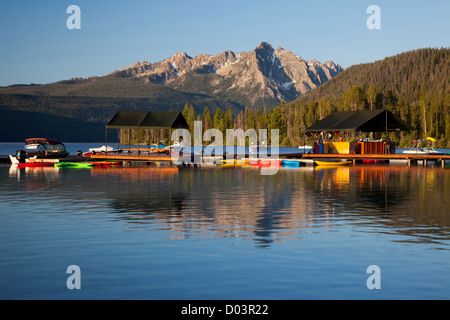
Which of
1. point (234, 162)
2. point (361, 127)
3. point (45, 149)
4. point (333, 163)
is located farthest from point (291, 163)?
point (45, 149)

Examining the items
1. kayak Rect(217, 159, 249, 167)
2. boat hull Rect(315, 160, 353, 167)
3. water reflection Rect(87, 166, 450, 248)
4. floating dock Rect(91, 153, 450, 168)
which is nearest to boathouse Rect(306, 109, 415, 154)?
floating dock Rect(91, 153, 450, 168)

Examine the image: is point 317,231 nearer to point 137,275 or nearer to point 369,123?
point 137,275

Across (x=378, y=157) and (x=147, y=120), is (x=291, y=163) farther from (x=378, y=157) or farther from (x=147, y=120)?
(x=147, y=120)

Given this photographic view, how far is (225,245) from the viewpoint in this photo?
55.5ft

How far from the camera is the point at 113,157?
72.9 meters

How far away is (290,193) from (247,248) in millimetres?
18339

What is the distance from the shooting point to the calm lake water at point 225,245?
11977mm

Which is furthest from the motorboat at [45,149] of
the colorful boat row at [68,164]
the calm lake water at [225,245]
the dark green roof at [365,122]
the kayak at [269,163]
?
the calm lake water at [225,245]

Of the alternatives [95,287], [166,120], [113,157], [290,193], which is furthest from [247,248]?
[113,157]

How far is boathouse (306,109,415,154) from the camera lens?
71938mm

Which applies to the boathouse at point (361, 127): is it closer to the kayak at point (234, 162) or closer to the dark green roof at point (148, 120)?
the kayak at point (234, 162)

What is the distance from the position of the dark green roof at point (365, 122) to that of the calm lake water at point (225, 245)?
39362 mm
